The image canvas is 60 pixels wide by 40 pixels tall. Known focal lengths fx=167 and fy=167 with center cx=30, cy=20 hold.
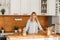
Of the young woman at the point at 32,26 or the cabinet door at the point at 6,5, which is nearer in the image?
the young woman at the point at 32,26

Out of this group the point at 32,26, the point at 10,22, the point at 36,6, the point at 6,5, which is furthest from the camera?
the point at 10,22

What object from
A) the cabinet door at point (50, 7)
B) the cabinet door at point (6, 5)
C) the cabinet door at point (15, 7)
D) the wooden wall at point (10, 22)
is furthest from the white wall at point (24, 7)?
the wooden wall at point (10, 22)

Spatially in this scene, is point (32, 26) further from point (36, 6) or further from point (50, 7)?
point (50, 7)

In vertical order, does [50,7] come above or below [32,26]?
above

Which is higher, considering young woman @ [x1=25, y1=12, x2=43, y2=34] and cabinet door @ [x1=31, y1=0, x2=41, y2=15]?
cabinet door @ [x1=31, y1=0, x2=41, y2=15]

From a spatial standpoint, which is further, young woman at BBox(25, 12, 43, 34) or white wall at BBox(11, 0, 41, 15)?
white wall at BBox(11, 0, 41, 15)

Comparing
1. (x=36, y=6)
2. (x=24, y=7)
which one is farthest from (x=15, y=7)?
(x=36, y=6)

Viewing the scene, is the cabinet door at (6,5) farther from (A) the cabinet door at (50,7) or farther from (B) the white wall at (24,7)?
(A) the cabinet door at (50,7)

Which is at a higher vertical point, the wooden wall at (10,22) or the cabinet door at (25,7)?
the cabinet door at (25,7)

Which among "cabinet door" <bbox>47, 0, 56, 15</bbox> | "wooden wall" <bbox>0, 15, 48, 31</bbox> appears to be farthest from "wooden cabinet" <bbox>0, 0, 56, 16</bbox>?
"wooden wall" <bbox>0, 15, 48, 31</bbox>

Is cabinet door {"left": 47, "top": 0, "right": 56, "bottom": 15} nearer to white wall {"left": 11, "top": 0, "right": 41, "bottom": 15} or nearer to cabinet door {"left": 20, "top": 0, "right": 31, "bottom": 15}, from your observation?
white wall {"left": 11, "top": 0, "right": 41, "bottom": 15}

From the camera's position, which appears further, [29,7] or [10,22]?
[10,22]

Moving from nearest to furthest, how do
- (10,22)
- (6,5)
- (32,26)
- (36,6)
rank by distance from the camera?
(32,26)
(6,5)
(36,6)
(10,22)

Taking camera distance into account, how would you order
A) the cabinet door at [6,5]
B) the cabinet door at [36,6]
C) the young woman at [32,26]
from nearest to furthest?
the young woman at [32,26], the cabinet door at [6,5], the cabinet door at [36,6]
